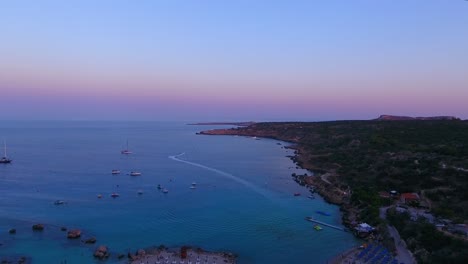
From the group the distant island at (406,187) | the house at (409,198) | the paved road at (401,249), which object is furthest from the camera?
the house at (409,198)

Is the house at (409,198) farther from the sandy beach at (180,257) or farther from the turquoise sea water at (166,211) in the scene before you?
the sandy beach at (180,257)

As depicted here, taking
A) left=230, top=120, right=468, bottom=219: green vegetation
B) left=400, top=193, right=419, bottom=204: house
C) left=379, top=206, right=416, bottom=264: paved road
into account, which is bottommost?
left=379, top=206, right=416, bottom=264: paved road

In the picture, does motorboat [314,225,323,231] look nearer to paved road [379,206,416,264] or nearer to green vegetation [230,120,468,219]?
paved road [379,206,416,264]

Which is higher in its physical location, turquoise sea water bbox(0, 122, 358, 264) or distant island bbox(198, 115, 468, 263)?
distant island bbox(198, 115, 468, 263)

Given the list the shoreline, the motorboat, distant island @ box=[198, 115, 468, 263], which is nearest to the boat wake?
distant island @ box=[198, 115, 468, 263]

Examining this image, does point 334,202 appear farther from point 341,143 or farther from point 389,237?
point 341,143

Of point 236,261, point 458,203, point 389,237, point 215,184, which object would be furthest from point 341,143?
point 236,261

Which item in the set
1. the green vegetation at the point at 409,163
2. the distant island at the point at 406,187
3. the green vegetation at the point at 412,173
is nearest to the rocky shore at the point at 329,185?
the distant island at the point at 406,187
